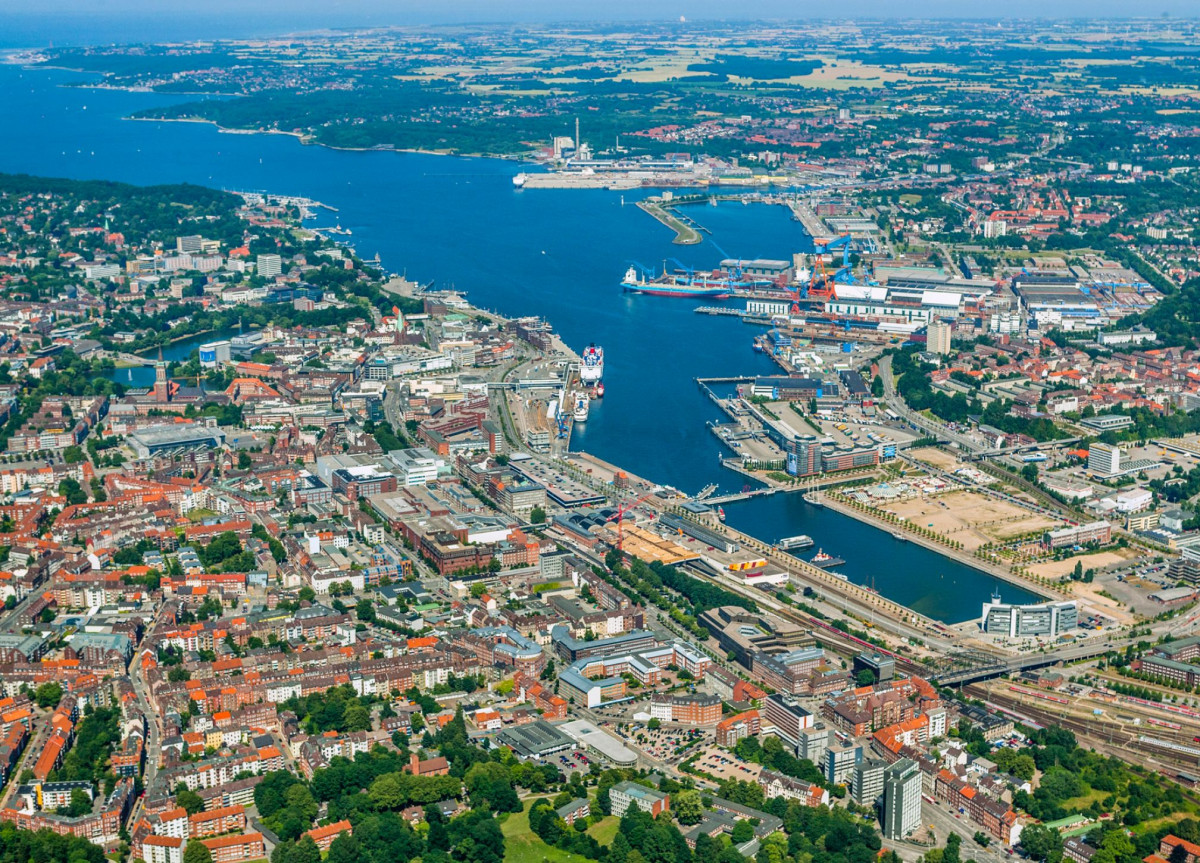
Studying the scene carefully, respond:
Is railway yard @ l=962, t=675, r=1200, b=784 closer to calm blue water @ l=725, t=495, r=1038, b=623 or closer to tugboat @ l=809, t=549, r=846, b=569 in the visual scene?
calm blue water @ l=725, t=495, r=1038, b=623

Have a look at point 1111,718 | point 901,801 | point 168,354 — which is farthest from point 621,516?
point 168,354

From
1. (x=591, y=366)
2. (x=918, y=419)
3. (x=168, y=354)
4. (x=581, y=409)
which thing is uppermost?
(x=591, y=366)

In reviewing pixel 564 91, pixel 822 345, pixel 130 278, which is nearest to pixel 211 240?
pixel 130 278

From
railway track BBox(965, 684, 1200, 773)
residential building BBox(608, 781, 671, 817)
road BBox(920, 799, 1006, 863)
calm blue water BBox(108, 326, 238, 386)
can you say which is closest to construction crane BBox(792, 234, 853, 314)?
calm blue water BBox(108, 326, 238, 386)

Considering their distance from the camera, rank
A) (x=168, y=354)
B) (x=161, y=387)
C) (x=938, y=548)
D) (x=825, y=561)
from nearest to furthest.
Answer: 1. (x=825, y=561)
2. (x=938, y=548)
3. (x=161, y=387)
4. (x=168, y=354)

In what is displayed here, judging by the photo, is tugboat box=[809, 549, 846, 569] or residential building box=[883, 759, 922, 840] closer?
residential building box=[883, 759, 922, 840]

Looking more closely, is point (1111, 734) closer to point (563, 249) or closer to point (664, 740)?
point (664, 740)

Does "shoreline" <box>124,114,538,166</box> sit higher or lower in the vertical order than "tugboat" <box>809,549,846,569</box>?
higher
